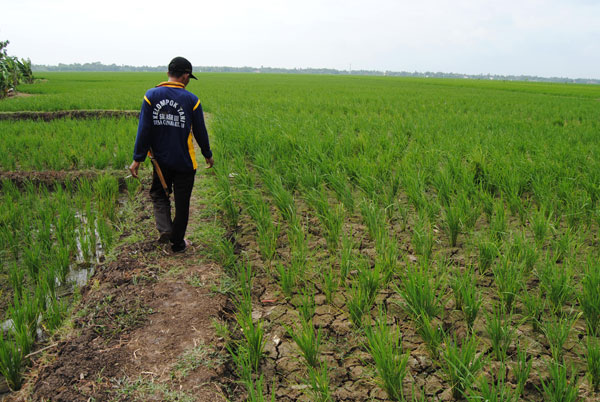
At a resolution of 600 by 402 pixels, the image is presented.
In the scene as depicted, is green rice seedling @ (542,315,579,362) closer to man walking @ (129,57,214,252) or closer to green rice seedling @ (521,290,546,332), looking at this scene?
green rice seedling @ (521,290,546,332)

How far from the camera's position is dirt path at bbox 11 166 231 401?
1.56 meters

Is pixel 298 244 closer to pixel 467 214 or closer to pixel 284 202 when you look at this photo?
pixel 284 202

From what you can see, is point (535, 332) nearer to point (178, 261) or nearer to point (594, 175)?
point (178, 261)

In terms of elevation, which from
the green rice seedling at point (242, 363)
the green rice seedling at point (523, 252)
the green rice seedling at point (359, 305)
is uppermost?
the green rice seedling at point (523, 252)

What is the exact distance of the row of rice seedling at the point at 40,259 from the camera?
1.82 meters

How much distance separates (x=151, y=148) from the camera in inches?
106

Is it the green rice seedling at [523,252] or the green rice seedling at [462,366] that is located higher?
the green rice seedling at [523,252]

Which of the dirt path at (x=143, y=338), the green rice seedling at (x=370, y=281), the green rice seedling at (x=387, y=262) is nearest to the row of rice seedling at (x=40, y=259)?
the dirt path at (x=143, y=338)

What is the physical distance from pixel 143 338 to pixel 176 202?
3.68ft

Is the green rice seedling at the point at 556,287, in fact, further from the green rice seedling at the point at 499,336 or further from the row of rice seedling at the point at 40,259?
the row of rice seedling at the point at 40,259

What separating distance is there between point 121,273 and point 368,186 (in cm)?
211

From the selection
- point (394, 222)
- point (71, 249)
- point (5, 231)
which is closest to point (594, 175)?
point (394, 222)

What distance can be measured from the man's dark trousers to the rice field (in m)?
0.28

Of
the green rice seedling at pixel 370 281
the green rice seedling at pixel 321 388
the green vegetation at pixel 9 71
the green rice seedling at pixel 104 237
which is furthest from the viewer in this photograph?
the green vegetation at pixel 9 71
